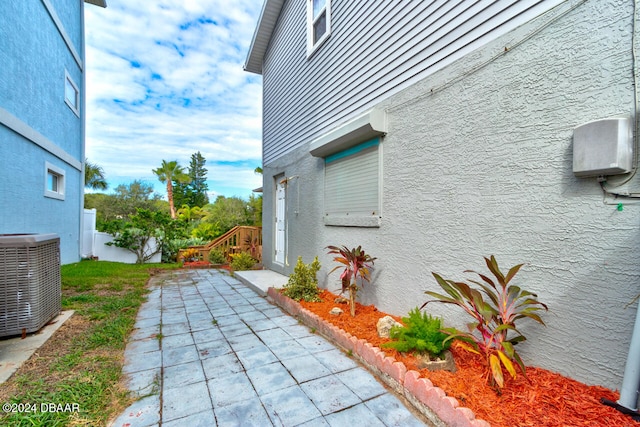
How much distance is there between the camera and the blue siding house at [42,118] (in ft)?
17.7

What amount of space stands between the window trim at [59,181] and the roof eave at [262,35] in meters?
6.09

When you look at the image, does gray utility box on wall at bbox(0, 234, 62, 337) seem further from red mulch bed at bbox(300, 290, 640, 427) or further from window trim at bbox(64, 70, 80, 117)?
window trim at bbox(64, 70, 80, 117)

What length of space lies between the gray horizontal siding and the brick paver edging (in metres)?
3.02

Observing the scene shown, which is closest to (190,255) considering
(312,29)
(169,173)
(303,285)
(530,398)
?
(303,285)

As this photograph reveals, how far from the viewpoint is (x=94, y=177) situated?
24.9m

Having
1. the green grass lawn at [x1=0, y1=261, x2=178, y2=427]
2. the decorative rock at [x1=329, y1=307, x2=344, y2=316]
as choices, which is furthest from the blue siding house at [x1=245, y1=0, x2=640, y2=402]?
the green grass lawn at [x1=0, y1=261, x2=178, y2=427]

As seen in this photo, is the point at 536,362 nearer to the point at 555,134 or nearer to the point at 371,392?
the point at 371,392

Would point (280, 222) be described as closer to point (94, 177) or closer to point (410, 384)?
point (410, 384)

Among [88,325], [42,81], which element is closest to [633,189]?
[88,325]

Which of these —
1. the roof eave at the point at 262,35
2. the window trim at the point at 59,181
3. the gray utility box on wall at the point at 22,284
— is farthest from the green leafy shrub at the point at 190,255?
the gray utility box on wall at the point at 22,284

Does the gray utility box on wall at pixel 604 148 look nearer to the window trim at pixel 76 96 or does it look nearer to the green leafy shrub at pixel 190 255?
the green leafy shrub at pixel 190 255

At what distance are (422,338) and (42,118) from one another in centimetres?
952

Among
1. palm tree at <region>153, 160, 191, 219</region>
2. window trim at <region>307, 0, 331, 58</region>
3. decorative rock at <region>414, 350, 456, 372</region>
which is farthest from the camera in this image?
palm tree at <region>153, 160, 191, 219</region>

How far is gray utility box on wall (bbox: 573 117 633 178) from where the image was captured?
169cm
